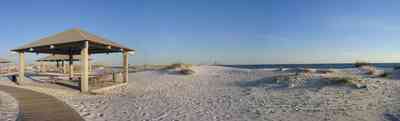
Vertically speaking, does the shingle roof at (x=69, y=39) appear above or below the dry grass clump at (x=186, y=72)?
above

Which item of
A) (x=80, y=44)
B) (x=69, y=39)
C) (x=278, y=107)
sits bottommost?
(x=278, y=107)

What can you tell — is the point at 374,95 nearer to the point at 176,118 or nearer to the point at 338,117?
the point at 338,117

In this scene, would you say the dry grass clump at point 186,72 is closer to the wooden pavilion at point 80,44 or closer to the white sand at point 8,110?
the wooden pavilion at point 80,44

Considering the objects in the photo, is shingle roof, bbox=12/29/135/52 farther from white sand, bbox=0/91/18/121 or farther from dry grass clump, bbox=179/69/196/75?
dry grass clump, bbox=179/69/196/75

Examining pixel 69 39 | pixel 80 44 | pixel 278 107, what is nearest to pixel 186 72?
pixel 80 44

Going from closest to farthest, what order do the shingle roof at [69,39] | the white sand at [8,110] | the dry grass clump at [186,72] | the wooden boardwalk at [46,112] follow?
1. the wooden boardwalk at [46,112]
2. the white sand at [8,110]
3. the shingle roof at [69,39]
4. the dry grass clump at [186,72]

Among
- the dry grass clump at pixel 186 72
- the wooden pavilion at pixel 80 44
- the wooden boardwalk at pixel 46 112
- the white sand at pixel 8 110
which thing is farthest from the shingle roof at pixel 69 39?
the dry grass clump at pixel 186 72

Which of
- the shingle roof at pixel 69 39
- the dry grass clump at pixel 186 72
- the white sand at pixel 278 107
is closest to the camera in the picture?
the white sand at pixel 278 107

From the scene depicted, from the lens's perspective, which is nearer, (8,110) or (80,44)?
(8,110)

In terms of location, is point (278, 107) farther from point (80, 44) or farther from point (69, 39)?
point (69, 39)

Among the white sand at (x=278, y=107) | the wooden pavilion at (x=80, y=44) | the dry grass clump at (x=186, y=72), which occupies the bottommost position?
the white sand at (x=278, y=107)

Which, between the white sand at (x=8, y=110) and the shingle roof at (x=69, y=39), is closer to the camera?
the white sand at (x=8, y=110)

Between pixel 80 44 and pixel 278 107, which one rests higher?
pixel 80 44

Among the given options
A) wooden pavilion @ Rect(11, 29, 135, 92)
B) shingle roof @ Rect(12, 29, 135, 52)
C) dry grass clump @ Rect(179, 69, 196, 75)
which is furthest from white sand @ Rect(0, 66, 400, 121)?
dry grass clump @ Rect(179, 69, 196, 75)
